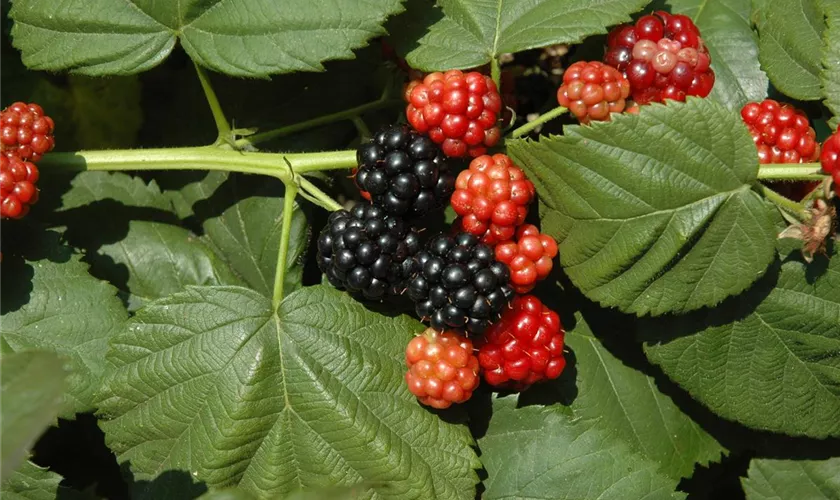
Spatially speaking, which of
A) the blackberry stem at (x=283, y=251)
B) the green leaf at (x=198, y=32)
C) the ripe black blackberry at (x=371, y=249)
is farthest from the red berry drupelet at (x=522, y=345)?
the green leaf at (x=198, y=32)

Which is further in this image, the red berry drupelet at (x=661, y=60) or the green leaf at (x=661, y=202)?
the red berry drupelet at (x=661, y=60)

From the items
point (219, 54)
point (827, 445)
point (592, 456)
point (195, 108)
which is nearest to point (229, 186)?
point (195, 108)

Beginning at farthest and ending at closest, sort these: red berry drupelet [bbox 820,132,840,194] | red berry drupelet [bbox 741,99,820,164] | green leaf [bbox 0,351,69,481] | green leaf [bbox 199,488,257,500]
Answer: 1. red berry drupelet [bbox 741,99,820,164]
2. red berry drupelet [bbox 820,132,840,194]
3. green leaf [bbox 199,488,257,500]
4. green leaf [bbox 0,351,69,481]

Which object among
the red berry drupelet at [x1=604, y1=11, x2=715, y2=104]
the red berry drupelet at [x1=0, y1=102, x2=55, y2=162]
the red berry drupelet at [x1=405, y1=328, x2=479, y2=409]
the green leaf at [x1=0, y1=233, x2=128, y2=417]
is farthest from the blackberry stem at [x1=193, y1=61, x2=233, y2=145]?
the red berry drupelet at [x1=604, y1=11, x2=715, y2=104]

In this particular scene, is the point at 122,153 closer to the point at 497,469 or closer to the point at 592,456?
the point at 497,469

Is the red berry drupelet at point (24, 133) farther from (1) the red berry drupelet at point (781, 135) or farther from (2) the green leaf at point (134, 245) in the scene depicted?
(1) the red berry drupelet at point (781, 135)

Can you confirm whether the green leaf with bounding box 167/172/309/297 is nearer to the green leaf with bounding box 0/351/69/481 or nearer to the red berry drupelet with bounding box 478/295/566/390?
the red berry drupelet with bounding box 478/295/566/390
